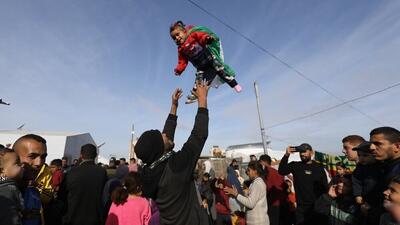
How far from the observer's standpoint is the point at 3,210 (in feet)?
6.75

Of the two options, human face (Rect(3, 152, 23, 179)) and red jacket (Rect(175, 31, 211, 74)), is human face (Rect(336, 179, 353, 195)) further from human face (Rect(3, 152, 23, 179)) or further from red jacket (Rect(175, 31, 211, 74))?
human face (Rect(3, 152, 23, 179))

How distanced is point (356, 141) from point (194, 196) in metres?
2.80

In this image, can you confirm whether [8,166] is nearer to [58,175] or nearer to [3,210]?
[3,210]

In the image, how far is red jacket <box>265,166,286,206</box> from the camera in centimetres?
579

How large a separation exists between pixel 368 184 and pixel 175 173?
2.43 m

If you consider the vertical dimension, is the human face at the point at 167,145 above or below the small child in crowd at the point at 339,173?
above

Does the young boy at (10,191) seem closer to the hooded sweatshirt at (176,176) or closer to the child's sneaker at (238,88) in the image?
the hooded sweatshirt at (176,176)

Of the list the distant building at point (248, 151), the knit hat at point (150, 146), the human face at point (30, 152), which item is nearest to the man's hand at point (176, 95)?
the knit hat at point (150, 146)

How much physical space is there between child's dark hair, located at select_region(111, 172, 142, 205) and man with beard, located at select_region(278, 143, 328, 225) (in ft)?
9.82

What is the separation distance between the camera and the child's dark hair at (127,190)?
12.5ft

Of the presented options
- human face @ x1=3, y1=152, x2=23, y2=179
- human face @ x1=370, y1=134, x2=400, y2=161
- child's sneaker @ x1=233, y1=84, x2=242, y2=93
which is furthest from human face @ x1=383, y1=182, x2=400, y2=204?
human face @ x1=3, y1=152, x2=23, y2=179

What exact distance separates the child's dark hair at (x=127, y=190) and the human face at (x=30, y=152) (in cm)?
113

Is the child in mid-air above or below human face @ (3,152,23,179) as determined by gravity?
above

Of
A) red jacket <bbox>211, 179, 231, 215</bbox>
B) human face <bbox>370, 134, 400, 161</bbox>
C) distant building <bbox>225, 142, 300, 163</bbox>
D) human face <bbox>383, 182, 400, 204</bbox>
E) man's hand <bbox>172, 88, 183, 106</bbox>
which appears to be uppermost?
distant building <bbox>225, 142, 300, 163</bbox>
